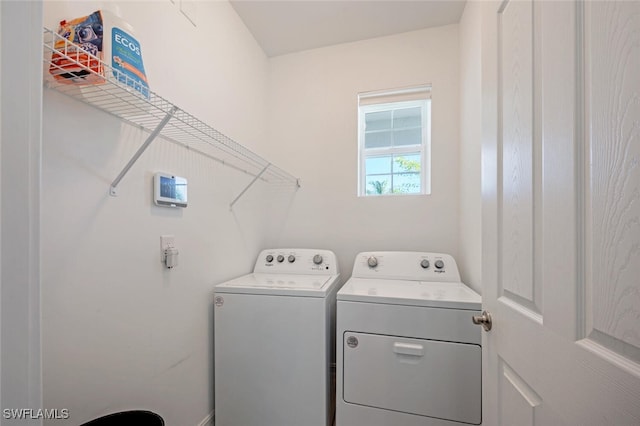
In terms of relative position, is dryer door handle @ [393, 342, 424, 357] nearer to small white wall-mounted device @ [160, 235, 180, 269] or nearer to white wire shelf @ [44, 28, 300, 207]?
small white wall-mounted device @ [160, 235, 180, 269]

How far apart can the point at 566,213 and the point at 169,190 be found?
1431mm

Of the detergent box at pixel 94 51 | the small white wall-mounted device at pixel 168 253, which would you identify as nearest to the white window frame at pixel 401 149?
the small white wall-mounted device at pixel 168 253

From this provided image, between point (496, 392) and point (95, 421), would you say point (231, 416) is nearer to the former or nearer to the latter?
point (95, 421)

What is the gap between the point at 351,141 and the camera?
2227mm

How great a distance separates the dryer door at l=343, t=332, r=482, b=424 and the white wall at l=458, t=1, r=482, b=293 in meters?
0.45

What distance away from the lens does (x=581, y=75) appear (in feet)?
1.73

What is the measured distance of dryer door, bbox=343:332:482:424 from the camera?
48.7 inches

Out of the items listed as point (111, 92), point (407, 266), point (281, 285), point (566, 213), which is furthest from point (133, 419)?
point (407, 266)

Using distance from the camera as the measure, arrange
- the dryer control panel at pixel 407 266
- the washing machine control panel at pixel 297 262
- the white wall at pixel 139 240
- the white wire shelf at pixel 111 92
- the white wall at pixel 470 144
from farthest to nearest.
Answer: the washing machine control panel at pixel 297 262 < the dryer control panel at pixel 407 266 < the white wall at pixel 470 144 < the white wall at pixel 139 240 < the white wire shelf at pixel 111 92

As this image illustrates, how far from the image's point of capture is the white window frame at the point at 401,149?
216cm

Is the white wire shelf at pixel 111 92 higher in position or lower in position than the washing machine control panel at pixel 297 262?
higher

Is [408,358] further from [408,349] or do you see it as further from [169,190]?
[169,190]

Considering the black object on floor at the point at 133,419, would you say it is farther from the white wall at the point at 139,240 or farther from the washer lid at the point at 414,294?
the washer lid at the point at 414,294

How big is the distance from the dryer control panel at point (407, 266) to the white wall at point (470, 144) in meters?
0.13
